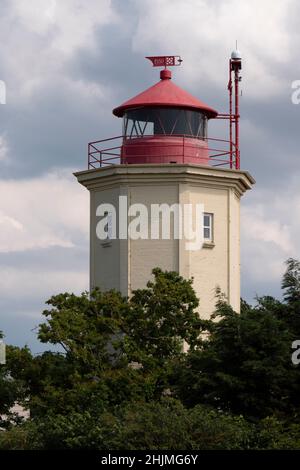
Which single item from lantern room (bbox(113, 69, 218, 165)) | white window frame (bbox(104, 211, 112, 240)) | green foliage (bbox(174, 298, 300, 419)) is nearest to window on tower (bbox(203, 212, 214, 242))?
lantern room (bbox(113, 69, 218, 165))

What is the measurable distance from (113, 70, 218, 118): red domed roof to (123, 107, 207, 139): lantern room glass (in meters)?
0.20

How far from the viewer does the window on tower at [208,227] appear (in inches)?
1973

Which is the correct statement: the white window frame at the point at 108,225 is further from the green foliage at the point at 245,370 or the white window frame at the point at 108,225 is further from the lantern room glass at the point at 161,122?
the green foliage at the point at 245,370

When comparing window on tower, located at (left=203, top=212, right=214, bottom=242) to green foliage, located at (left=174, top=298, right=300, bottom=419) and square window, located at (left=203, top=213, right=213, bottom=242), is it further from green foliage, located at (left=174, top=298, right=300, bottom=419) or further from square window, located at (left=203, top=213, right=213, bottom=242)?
green foliage, located at (left=174, top=298, right=300, bottom=419)

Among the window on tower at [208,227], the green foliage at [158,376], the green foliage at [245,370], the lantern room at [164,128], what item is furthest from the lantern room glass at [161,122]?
the green foliage at [245,370]

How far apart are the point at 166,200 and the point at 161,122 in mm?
2202

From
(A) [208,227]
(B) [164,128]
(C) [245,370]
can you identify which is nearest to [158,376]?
(C) [245,370]

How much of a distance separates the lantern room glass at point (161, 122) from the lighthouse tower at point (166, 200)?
3 cm

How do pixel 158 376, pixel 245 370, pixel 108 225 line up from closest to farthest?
pixel 245 370, pixel 158 376, pixel 108 225

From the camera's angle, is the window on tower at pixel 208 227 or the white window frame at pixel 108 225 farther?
the white window frame at pixel 108 225

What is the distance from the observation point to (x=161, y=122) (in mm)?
50000

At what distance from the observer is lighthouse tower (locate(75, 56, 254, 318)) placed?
49562 mm

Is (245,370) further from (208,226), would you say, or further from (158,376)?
(208,226)

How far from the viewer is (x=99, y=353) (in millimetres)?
46625
